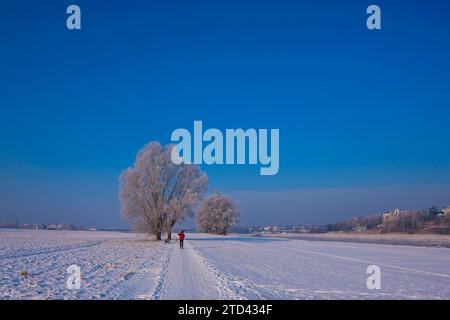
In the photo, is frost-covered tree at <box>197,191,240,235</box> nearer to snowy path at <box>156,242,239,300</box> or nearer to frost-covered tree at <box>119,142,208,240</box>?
frost-covered tree at <box>119,142,208,240</box>

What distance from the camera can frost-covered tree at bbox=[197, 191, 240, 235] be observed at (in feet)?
309

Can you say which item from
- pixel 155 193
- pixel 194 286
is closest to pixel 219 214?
pixel 155 193

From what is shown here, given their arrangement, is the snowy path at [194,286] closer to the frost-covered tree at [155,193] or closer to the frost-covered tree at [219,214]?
the frost-covered tree at [155,193]

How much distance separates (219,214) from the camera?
94188 mm

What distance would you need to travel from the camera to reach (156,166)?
49.7 meters

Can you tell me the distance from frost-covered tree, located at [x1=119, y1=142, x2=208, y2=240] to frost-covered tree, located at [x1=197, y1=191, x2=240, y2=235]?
43404 mm

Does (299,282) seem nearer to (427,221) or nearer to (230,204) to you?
(230,204)

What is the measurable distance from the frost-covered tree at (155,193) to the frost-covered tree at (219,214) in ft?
142

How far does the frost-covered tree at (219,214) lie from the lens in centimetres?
9412

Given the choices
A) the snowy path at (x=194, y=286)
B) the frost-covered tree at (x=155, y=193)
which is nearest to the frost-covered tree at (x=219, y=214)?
the frost-covered tree at (x=155, y=193)

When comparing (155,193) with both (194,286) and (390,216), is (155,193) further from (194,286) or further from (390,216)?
(390,216)

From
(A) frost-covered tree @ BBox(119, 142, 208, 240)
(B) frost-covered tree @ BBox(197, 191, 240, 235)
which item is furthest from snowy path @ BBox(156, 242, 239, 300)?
(B) frost-covered tree @ BBox(197, 191, 240, 235)

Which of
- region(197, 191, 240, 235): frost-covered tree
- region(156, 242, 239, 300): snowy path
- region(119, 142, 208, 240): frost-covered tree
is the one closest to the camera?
region(156, 242, 239, 300): snowy path
